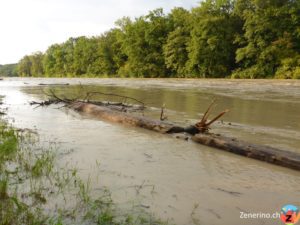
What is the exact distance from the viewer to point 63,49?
102 metres

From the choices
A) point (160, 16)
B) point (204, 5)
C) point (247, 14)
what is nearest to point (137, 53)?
point (160, 16)

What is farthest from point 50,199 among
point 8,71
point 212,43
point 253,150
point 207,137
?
point 8,71

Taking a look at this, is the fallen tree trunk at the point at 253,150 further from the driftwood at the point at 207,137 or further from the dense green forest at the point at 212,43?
the dense green forest at the point at 212,43

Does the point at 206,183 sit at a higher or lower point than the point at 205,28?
lower

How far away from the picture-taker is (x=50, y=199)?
10.5 ft

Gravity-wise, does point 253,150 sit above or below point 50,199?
above

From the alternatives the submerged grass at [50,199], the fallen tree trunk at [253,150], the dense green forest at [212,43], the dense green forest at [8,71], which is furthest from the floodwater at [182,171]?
the dense green forest at [8,71]

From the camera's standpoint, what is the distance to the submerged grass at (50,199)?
2.76 meters

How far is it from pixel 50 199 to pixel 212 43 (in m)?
42.7

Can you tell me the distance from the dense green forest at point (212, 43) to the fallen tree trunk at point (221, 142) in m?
29.1

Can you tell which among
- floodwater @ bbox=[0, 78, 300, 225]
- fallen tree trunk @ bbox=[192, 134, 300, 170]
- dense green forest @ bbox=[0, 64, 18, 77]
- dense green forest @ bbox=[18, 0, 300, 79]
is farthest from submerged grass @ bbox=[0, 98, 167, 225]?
dense green forest @ bbox=[0, 64, 18, 77]

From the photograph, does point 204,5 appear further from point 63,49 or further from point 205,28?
point 63,49

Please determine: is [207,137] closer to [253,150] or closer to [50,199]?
[253,150]

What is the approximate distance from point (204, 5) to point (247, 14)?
32.1ft
